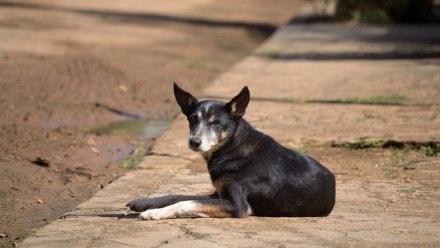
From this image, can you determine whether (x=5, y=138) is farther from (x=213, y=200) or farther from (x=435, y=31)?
(x=435, y=31)

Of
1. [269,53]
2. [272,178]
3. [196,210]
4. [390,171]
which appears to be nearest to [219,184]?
[196,210]

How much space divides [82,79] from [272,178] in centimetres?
757

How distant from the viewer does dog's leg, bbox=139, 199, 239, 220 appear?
22.0 feet

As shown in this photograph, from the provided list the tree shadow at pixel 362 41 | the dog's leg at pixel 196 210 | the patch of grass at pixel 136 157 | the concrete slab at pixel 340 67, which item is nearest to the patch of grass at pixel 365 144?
the patch of grass at pixel 136 157

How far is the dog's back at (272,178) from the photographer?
6.91m

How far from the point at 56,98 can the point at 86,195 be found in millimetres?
4560

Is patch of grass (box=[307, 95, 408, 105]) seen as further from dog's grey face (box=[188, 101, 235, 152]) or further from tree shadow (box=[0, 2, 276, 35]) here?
tree shadow (box=[0, 2, 276, 35])

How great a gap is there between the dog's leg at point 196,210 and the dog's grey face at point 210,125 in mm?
392

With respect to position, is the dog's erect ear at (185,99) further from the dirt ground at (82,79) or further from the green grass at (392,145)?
the green grass at (392,145)

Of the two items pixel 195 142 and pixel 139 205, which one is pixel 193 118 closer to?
pixel 195 142

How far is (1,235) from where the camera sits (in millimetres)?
6973

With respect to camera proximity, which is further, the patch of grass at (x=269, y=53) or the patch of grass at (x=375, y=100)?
the patch of grass at (x=269, y=53)

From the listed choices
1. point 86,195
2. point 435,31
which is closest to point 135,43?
point 435,31

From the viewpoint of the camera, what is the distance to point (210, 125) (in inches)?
272
